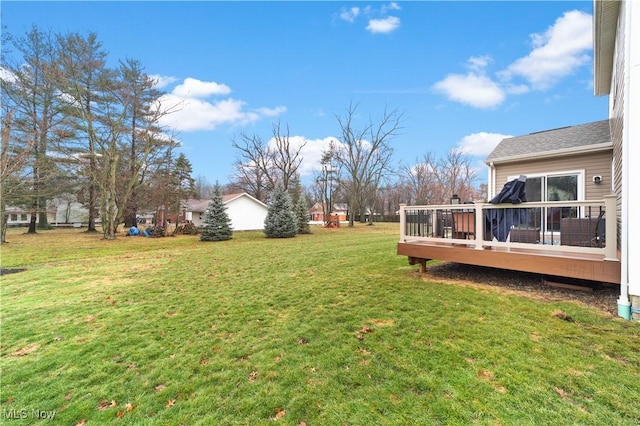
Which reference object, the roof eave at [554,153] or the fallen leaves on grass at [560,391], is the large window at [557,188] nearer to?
the roof eave at [554,153]

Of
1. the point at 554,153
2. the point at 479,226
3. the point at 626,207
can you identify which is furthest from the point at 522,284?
the point at 554,153

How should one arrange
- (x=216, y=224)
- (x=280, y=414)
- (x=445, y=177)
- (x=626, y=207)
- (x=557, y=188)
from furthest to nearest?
(x=445, y=177) < (x=216, y=224) < (x=557, y=188) < (x=626, y=207) < (x=280, y=414)

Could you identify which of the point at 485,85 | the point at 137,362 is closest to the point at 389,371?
the point at 137,362

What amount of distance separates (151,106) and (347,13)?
20.1 metres

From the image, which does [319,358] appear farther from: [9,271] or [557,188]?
[9,271]

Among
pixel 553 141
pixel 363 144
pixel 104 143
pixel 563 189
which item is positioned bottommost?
pixel 563 189

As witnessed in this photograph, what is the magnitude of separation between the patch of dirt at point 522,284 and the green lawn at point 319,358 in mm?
373

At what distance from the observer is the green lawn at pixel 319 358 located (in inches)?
83.4

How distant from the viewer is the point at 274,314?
13.6 ft

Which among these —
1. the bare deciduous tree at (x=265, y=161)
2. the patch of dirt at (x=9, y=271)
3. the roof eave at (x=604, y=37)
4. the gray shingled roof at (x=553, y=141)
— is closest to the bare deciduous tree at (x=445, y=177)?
the bare deciduous tree at (x=265, y=161)

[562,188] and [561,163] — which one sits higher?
[561,163]

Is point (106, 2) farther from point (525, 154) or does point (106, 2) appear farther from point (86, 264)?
point (525, 154)

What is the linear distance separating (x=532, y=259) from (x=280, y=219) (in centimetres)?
1387

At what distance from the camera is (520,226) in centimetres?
531
